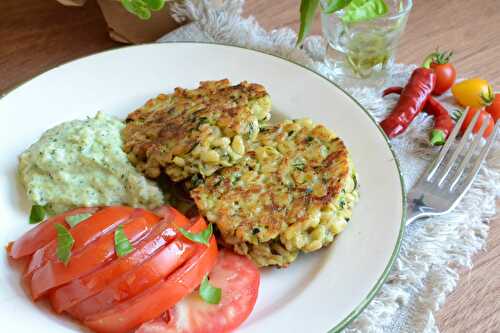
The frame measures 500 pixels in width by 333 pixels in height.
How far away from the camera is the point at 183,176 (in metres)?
2.51

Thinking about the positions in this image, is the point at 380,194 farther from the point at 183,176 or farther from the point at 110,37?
the point at 110,37

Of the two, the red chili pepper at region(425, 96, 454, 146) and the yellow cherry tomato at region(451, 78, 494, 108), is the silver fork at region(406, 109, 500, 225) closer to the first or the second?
the red chili pepper at region(425, 96, 454, 146)

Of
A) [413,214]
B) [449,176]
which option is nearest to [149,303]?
[413,214]

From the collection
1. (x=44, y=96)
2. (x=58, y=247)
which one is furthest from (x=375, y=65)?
(x=58, y=247)

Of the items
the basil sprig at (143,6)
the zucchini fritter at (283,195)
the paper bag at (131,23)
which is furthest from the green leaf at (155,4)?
the zucchini fritter at (283,195)

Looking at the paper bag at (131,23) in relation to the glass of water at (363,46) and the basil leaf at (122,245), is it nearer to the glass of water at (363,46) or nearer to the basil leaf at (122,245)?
the glass of water at (363,46)

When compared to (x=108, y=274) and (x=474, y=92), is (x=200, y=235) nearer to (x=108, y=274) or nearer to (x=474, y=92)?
(x=108, y=274)

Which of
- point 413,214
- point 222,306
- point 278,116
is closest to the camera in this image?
point 222,306

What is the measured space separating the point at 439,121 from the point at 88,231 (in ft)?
6.52

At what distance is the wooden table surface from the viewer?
3.60 meters

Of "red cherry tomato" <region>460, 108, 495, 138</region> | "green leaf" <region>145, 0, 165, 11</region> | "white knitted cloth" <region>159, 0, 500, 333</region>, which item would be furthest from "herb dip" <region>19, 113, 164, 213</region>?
"red cherry tomato" <region>460, 108, 495, 138</region>

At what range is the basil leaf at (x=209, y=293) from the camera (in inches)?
80.8

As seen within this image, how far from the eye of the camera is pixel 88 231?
6.83ft

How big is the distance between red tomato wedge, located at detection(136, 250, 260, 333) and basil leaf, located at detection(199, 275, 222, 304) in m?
0.02
